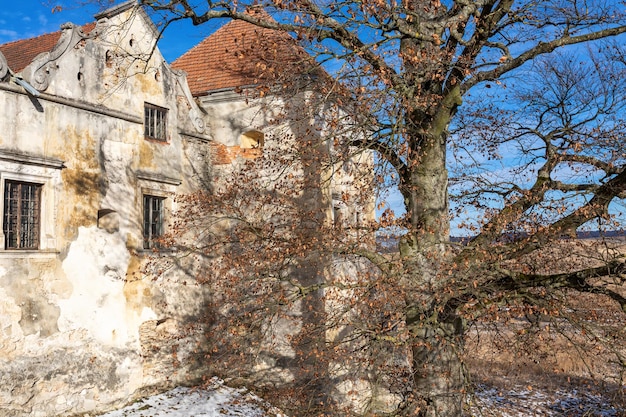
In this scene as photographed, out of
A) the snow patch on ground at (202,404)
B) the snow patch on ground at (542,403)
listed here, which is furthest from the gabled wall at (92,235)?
the snow patch on ground at (542,403)

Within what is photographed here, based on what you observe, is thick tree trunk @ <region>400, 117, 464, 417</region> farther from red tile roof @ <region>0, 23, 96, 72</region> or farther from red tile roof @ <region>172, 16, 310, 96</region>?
red tile roof @ <region>0, 23, 96, 72</region>

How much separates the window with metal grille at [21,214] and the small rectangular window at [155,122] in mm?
3074

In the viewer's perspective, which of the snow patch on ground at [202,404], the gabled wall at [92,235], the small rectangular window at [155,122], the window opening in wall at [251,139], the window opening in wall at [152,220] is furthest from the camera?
the window opening in wall at [251,139]

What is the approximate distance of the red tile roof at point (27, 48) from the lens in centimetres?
1332

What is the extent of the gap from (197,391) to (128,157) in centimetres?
531

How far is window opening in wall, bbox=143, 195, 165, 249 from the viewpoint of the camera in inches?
501

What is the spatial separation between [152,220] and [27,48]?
5.69m

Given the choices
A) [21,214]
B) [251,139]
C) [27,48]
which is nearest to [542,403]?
[251,139]

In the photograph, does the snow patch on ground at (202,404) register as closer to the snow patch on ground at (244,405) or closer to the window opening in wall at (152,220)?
the snow patch on ground at (244,405)

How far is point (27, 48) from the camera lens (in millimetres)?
14297

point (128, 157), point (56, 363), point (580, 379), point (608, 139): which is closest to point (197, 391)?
point (56, 363)

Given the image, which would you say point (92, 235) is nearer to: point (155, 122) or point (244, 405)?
point (155, 122)

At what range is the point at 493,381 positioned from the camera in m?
17.0

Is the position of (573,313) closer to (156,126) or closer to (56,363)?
(56,363)
